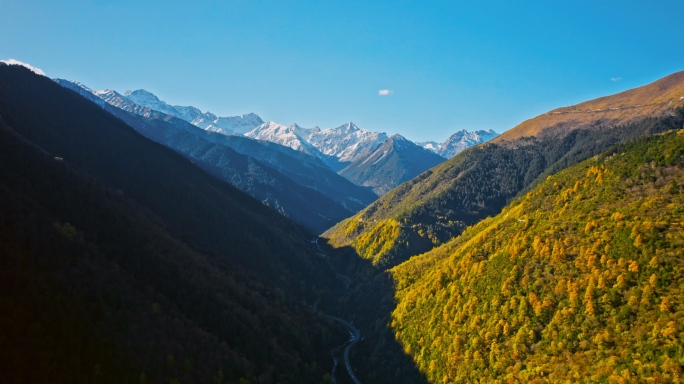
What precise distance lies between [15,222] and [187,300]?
64335 mm

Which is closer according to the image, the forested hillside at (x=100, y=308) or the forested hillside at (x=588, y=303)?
the forested hillside at (x=100, y=308)

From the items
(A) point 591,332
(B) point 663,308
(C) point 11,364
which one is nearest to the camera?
(C) point 11,364

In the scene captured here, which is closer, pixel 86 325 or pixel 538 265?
pixel 86 325

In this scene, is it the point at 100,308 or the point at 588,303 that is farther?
the point at 588,303

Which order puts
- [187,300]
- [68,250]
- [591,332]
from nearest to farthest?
[591,332] → [68,250] → [187,300]

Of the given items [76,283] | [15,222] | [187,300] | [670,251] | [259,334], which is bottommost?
[259,334]

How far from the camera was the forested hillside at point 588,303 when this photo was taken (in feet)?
416

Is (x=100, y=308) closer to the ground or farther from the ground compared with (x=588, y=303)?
closer to the ground

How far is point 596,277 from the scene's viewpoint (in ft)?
500

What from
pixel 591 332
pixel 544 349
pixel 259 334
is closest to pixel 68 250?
pixel 259 334

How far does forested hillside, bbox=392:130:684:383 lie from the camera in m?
127

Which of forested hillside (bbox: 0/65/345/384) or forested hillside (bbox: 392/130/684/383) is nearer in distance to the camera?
forested hillside (bbox: 0/65/345/384)

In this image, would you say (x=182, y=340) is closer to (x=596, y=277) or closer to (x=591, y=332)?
(x=591, y=332)

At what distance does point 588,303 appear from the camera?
147375 millimetres
